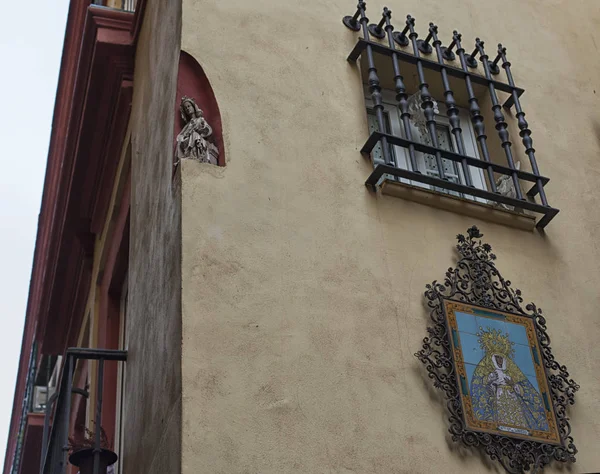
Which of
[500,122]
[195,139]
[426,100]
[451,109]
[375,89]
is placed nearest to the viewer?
[195,139]

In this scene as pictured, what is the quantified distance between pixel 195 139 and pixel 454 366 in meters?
2.16

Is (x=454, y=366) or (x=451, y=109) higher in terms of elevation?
(x=451, y=109)

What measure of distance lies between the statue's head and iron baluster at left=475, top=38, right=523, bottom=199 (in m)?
2.35

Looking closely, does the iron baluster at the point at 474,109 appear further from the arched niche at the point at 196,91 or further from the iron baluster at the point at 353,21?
the arched niche at the point at 196,91

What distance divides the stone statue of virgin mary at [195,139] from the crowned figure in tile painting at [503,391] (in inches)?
81.9

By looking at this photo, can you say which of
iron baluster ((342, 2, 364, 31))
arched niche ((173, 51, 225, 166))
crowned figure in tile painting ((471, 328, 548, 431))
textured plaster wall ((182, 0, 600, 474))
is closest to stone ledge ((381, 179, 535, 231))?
textured plaster wall ((182, 0, 600, 474))

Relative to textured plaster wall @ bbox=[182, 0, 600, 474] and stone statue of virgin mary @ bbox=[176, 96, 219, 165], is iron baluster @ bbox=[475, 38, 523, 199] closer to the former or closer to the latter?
textured plaster wall @ bbox=[182, 0, 600, 474]

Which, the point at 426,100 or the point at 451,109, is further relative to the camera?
the point at 451,109

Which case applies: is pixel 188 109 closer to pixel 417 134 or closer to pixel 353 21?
pixel 353 21

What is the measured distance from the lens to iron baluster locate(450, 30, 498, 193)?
753 centimetres

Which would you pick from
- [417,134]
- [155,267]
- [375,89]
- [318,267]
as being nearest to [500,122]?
[417,134]

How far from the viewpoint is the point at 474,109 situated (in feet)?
25.2

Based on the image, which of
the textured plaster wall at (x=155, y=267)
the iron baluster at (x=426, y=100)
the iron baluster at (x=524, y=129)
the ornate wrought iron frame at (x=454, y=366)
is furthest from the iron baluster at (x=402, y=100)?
the textured plaster wall at (x=155, y=267)

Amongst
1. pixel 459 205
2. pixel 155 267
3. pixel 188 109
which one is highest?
pixel 188 109
